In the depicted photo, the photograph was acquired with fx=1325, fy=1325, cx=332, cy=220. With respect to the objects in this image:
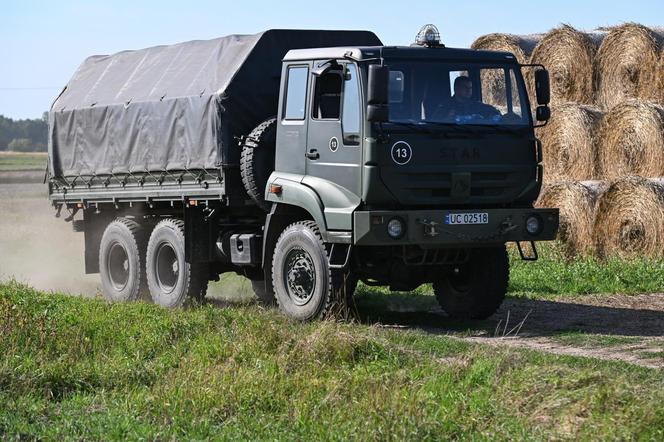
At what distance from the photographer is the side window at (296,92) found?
14.2m

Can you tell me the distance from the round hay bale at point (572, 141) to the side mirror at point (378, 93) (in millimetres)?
8209

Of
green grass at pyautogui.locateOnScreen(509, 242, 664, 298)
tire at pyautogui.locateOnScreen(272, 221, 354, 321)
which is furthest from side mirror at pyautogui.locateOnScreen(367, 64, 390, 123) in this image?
green grass at pyautogui.locateOnScreen(509, 242, 664, 298)

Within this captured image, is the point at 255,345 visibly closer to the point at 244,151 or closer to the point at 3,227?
the point at 244,151

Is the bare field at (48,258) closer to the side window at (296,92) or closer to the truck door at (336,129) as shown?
the side window at (296,92)

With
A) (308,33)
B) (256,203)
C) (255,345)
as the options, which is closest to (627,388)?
(255,345)

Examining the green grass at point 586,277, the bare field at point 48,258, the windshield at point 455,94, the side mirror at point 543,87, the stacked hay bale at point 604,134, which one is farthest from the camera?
the bare field at point 48,258

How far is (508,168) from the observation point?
1384 centimetres

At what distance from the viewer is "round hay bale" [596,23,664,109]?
20516 mm

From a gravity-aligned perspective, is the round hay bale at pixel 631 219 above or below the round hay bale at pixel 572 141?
below

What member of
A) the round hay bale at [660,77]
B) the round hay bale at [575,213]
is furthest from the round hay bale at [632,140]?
the round hay bale at [660,77]

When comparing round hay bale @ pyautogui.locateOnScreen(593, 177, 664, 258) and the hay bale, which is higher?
the hay bale

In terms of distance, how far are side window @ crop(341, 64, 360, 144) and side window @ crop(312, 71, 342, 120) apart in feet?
0.52

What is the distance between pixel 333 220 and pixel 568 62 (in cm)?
918

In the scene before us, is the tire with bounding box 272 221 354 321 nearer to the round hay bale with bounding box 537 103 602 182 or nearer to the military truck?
the military truck
